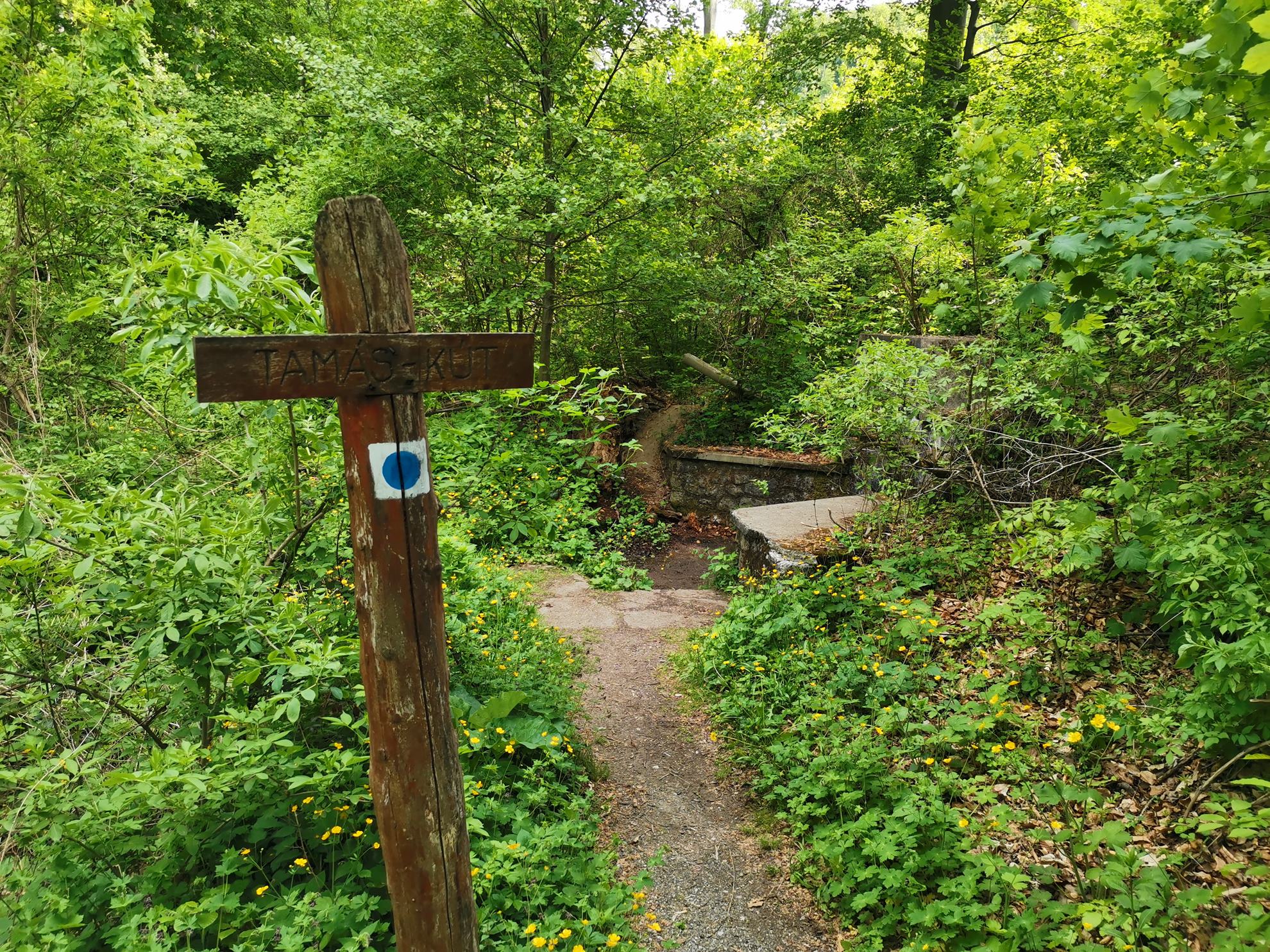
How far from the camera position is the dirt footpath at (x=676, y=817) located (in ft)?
10.1

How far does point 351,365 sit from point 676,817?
3.23 m

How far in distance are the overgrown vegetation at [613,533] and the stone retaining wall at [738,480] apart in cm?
199

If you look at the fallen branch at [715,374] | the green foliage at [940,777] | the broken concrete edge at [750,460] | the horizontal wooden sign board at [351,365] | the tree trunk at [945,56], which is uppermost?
the tree trunk at [945,56]

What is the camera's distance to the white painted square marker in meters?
1.88

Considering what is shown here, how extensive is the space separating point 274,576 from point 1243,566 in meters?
4.57

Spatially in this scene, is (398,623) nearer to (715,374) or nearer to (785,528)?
(785,528)

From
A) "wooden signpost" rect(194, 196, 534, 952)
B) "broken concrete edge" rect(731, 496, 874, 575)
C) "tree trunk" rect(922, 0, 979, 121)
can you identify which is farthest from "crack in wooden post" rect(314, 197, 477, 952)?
"tree trunk" rect(922, 0, 979, 121)

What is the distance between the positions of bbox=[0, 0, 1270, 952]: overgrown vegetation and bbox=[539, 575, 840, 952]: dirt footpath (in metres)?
0.24

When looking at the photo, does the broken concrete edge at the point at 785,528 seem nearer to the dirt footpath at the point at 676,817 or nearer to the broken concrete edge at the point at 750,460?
the dirt footpath at the point at 676,817

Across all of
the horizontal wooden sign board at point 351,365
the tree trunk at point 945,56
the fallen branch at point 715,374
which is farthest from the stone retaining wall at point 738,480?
the horizontal wooden sign board at point 351,365

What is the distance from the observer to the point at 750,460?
10.1m

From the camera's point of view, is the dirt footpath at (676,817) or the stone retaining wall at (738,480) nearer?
the dirt footpath at (676,817)

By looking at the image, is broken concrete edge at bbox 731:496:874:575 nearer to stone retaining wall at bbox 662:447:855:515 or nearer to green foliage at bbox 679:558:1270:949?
green foliage at bbox 679:558:1270:949

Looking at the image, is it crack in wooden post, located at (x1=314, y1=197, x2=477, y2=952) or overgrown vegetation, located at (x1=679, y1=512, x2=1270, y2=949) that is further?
overgrown vegetation, located at (x1=679, y1=512, x2=1270, y2=949)
